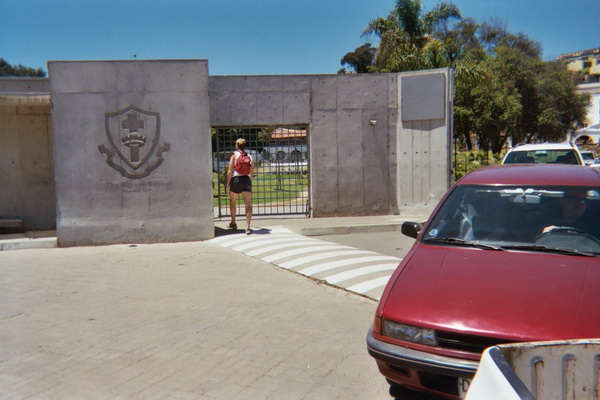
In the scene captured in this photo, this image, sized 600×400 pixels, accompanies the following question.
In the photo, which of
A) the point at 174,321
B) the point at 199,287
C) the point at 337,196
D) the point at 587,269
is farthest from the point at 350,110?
the point at 587,269

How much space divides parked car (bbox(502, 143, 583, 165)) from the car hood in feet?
31.6

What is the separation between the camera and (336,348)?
5219 mm

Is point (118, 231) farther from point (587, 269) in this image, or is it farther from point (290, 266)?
point (587, 269)

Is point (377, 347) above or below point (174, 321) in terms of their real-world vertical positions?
above

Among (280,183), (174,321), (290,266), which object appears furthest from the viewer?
(280,183)

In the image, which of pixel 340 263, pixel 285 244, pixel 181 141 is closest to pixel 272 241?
pixel 285 244

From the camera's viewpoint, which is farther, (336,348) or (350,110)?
(350,110)

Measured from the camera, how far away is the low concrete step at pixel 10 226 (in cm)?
1139

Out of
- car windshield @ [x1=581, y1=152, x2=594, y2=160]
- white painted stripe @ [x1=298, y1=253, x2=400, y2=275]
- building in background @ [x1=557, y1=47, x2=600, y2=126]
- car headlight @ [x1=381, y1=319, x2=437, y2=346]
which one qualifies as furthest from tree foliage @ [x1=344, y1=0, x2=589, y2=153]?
car headlight @ [x1=381, y1=319, x2=437, y2=346]

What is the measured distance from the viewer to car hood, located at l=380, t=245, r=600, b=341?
3.38 meters

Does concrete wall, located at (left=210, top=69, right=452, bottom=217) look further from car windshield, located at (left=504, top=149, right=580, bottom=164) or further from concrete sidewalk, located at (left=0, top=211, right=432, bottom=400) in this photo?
concrete sidewalk, located at (left=0, top=211, right=432, bottom=400)

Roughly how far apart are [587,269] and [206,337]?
342 cm

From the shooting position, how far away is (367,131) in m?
13.3

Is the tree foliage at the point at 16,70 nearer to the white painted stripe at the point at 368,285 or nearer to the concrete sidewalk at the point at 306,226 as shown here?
the concrete sidewalk at the point at 306,226
